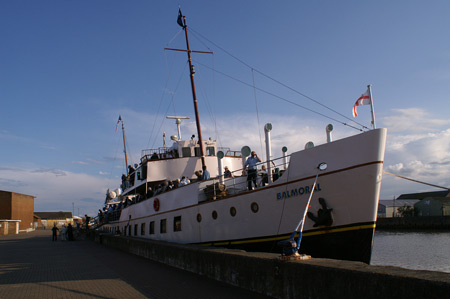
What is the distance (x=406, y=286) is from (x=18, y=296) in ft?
24.4

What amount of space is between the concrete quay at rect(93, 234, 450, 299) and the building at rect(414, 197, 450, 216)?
55239mm

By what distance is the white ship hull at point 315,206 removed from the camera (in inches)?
344

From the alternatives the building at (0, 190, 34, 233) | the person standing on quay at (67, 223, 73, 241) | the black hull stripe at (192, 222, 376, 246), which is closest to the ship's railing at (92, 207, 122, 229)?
the person standing on quay at (67, 223, 73, 241)

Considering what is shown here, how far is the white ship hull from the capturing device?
8.73 m

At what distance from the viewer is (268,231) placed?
10.5 m

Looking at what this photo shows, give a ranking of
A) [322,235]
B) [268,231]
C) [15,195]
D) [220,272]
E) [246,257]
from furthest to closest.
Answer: [15,195], [268,231], [322,235], [220,272], [246,257]

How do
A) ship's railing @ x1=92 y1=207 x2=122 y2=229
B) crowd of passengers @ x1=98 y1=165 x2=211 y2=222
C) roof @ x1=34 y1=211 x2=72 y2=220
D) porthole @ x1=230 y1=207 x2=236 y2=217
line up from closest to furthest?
porthole @ x1=230 y1=207 x2=236 y2=217, crowd of passengers @ x1=98 y1=165 x2=211 y2=222, ship's railing @ x1=92 y1=207 x2=122 y2=229, roof @ x1=34 y1=211 x2=72 y2=220

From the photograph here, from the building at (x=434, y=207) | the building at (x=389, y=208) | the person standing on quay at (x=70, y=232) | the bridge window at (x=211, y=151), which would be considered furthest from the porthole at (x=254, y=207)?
the building at (x=389, y=208)

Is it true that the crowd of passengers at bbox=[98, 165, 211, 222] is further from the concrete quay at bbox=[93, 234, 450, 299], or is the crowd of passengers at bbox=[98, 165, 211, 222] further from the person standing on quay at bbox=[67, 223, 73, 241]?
the concrete quay at bbox=[93, 234, 450, 299]

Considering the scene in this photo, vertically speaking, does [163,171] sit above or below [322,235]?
Result: above

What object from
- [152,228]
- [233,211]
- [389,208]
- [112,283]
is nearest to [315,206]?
[233,211]

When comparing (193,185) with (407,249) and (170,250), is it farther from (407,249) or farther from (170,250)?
(407,249)

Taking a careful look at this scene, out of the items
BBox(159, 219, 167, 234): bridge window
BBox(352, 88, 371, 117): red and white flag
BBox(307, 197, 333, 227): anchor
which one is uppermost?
BBox(352, 88, 371, 117): red and white flag

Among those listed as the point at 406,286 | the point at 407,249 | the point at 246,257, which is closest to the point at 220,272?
the point at 246,257
